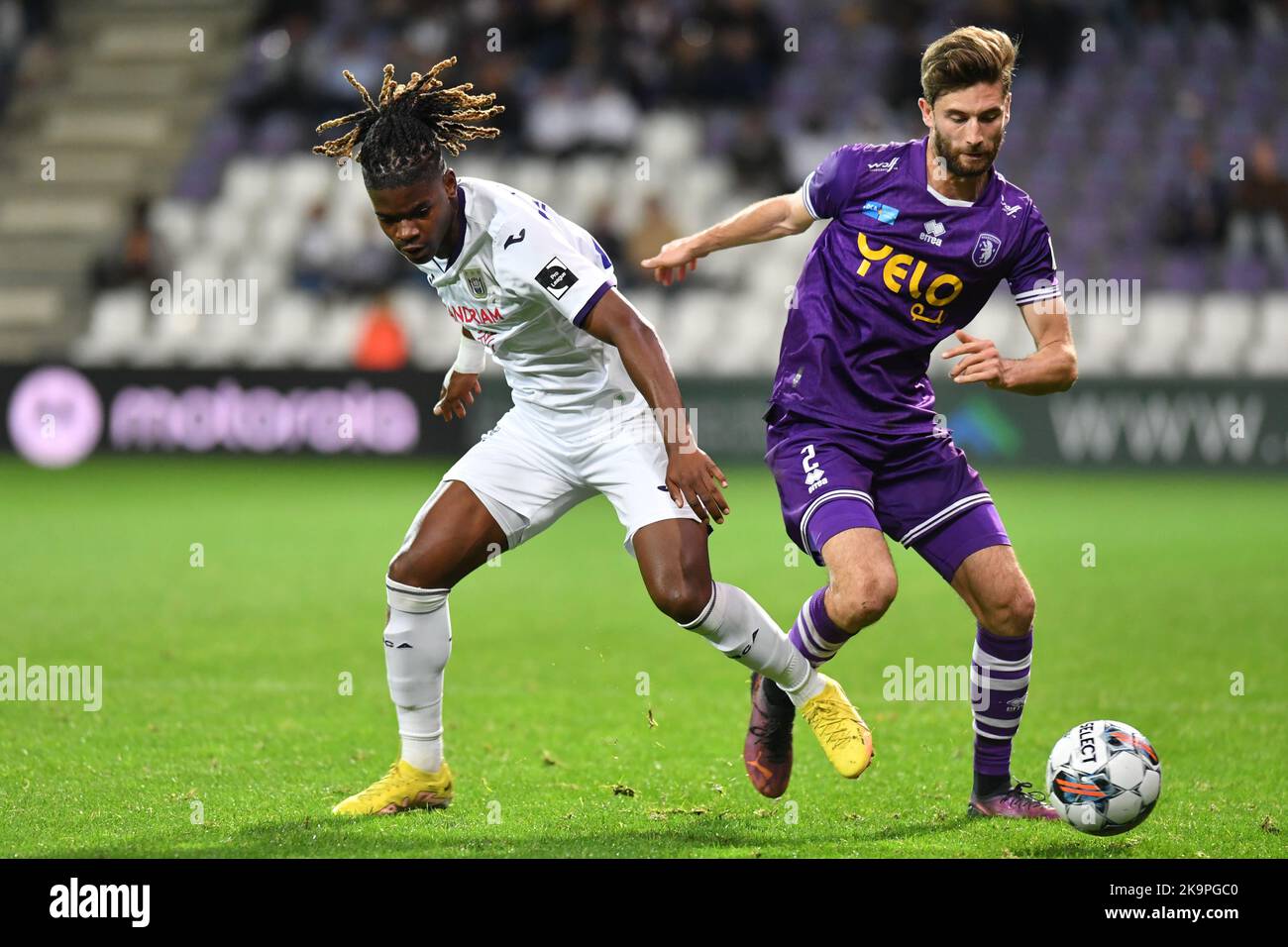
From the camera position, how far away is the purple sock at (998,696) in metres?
5.52

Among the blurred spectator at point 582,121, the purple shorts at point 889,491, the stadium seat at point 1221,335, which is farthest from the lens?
the blurred spectator at point 582,121

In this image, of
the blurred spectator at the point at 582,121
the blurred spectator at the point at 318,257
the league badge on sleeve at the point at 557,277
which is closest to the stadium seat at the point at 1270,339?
the blurred spectator at the point at 582,121

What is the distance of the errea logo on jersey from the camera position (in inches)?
217

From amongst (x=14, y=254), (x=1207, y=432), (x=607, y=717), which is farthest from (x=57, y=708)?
(x=14, y=254)

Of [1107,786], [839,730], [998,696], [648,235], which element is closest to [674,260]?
[839,730]

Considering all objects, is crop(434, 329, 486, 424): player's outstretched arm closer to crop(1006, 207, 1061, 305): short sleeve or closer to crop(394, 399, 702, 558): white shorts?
crop(394, 399, 702, 558): white shorts

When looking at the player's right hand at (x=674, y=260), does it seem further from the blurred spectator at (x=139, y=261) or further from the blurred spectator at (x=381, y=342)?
the blurred spectator at (x=139, y=261)

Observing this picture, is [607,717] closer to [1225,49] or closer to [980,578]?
[980,578]

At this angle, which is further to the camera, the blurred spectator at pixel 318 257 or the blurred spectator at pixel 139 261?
the blurred spectator at pixel 139 261

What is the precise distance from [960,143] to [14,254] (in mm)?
20142

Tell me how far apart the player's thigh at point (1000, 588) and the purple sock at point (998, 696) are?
8 cm

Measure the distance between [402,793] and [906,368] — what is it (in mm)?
2233
